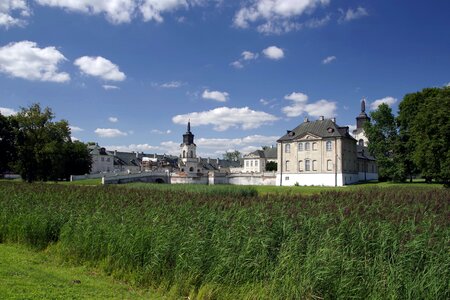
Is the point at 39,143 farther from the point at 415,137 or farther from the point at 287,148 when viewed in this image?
the point at 415,137

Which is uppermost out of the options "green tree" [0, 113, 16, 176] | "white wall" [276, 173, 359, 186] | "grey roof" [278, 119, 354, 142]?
"grey roof" [278, 119, 354, 142]

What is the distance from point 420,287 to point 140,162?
11663 centimetres

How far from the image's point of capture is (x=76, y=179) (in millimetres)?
65438

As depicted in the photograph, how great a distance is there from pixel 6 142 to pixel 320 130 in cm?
4878

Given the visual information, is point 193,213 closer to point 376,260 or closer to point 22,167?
point 376,260

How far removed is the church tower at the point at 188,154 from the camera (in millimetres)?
104688

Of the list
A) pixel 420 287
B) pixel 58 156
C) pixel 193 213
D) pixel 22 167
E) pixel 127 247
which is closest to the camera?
pixel 420 287

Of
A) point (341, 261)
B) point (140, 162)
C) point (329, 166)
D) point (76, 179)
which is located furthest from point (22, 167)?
point (140, 162)

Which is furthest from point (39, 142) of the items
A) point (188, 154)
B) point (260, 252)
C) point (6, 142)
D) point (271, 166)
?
point (271, 166)

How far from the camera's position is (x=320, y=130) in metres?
65.4

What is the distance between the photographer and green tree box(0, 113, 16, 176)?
5888cm

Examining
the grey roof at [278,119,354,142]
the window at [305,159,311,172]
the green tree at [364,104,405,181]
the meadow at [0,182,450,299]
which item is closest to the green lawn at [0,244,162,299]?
the meadow at [0,182,450,299]

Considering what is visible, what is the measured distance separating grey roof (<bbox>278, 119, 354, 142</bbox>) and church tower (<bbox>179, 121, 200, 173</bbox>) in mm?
41168

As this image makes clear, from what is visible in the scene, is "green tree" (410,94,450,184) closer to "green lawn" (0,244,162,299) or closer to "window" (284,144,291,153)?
"window" (284,144,291,153)
